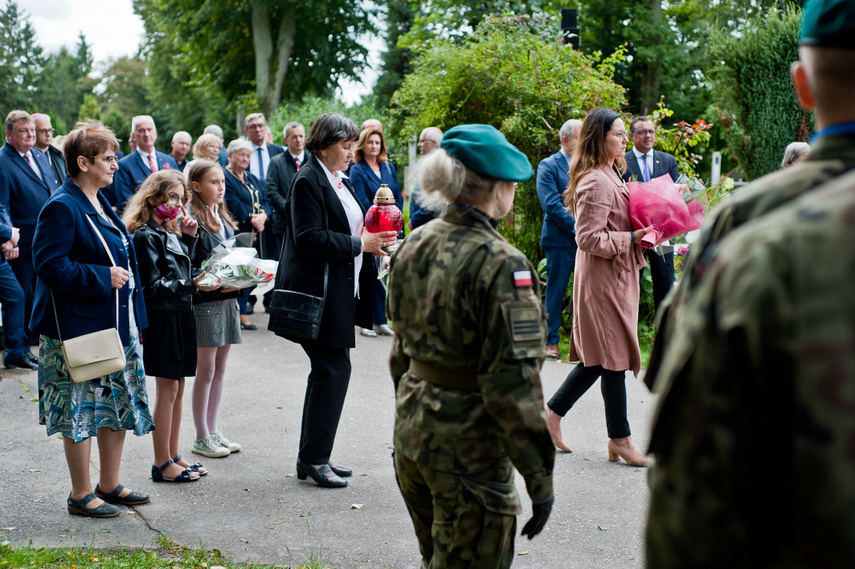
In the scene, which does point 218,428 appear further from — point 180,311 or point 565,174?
point 565,174

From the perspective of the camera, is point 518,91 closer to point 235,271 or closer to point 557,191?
point 557,191

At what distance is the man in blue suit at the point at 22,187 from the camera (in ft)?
26.0

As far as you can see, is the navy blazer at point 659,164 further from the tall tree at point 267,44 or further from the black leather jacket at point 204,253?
the tall tree at point 267,44

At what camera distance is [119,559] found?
12.7ft

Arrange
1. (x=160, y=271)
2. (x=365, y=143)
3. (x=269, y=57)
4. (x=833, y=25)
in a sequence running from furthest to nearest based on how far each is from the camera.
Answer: (x=269, y=57)
(x=365, y=143)
(x=160, y=271)
(x=833, y=25)

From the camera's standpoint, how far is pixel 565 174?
8.34 metres

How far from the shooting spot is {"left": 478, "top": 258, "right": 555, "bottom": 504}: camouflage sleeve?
2.47m

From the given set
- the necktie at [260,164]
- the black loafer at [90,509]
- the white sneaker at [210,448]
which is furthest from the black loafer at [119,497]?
the necktie at [260,164]

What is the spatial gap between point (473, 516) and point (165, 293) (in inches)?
113

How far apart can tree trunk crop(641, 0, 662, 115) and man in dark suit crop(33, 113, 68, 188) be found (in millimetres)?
22263

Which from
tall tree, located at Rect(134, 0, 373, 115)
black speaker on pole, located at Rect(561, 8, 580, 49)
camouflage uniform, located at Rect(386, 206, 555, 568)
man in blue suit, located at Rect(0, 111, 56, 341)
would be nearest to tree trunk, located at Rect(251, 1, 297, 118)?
tall tree, located at Rect(134, 0, 373, 115)

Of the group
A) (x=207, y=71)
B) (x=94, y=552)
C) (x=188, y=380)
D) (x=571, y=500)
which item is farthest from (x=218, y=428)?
(x=207, y=71)

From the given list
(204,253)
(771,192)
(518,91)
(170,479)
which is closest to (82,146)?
(204,253)

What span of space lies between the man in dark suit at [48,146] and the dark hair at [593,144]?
5898 millimetres
